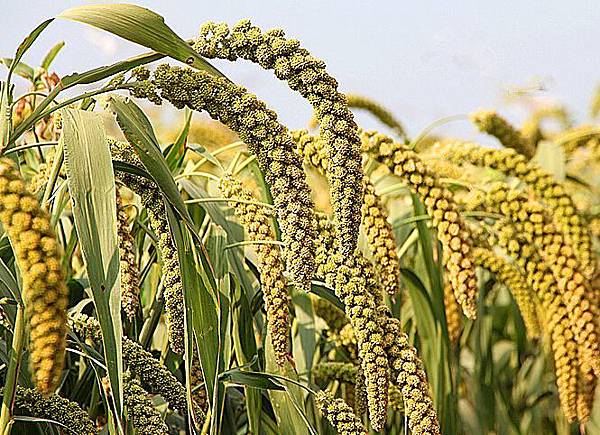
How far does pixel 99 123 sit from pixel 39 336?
0.16 meters

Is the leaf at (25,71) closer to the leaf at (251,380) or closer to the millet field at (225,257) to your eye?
the millet field at (225,257)

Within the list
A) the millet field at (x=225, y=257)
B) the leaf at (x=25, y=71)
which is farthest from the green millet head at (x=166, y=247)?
the leaf at (x=25, y=71)

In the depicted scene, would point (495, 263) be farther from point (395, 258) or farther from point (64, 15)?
point (64, 15)

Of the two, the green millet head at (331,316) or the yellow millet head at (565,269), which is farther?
the green millet head at (331,316)

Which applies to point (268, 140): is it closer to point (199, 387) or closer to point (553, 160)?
point (199, 387)

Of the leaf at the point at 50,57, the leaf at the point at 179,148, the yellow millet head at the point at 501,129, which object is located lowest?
the leaf at the point at 179,148

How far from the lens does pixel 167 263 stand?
0.70 metres

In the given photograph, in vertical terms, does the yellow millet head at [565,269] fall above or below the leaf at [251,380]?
above

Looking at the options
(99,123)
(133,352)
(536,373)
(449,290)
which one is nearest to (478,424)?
(536,373)

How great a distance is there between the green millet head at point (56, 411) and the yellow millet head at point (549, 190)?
0.73m

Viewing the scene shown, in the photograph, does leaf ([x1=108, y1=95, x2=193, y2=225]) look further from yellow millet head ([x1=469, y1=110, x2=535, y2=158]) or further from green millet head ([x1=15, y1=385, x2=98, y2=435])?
yellow millet head ([x1=469, y1=110, x2=535, y2=158])

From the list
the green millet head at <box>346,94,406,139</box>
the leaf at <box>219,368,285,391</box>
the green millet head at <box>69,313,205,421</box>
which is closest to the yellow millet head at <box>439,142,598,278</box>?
the green millet head at <box>346,94,406,139</box>

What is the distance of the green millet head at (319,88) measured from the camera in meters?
Answer: 0.63

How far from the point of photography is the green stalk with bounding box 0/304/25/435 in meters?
0.60
